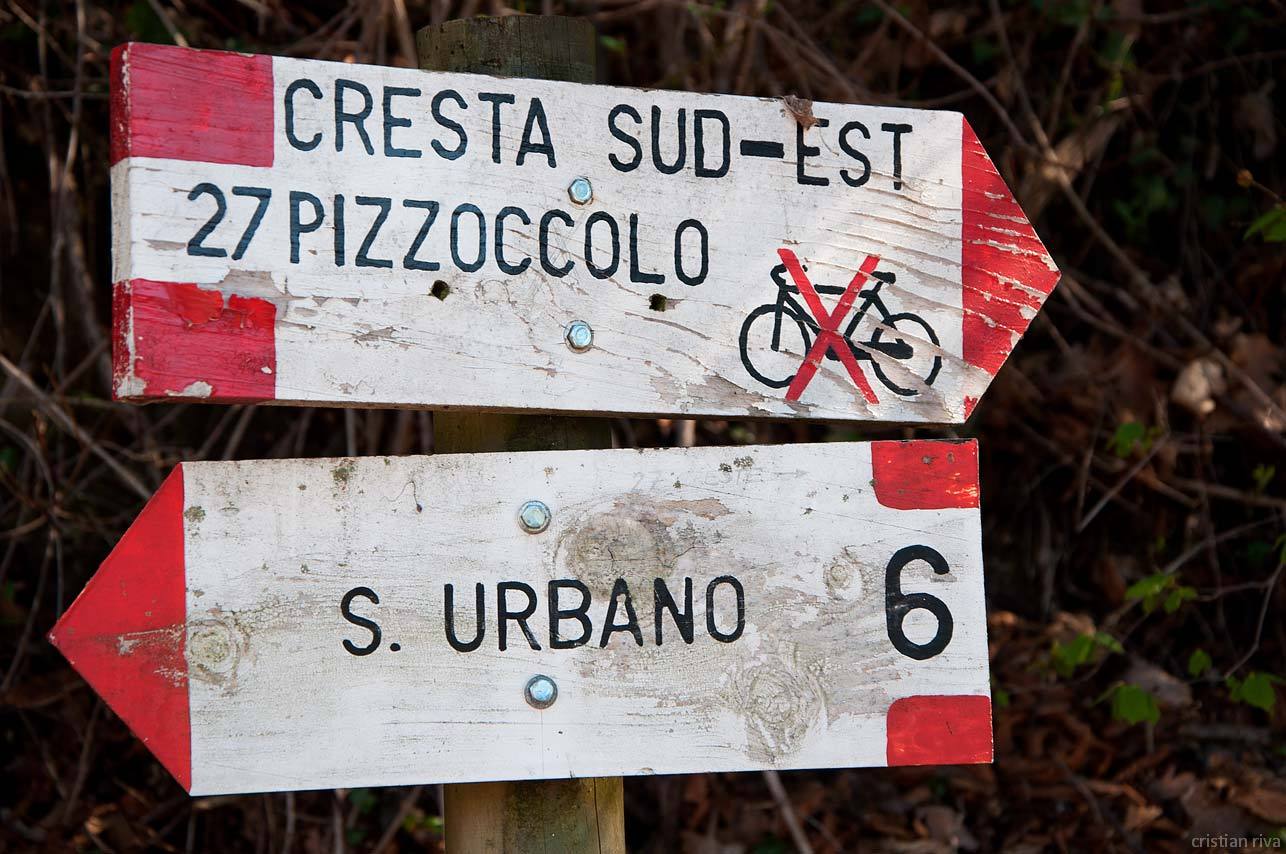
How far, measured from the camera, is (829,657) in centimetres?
119

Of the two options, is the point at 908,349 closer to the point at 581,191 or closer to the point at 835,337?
the point at 835,337

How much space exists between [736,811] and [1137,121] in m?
2.08

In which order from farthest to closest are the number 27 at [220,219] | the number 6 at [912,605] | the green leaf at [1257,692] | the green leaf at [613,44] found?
the green leaf at [613,44], the green leaf at [1257,692], the number 6 at [912,605], the number 27 at [220,219]

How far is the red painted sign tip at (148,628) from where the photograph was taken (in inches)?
44.1

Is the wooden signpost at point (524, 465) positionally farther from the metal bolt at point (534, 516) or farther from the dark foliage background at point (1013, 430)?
the dark foliage background at point (1013, 430)

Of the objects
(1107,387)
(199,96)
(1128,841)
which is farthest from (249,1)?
(1128,841)

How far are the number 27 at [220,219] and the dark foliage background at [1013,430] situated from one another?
125 cm

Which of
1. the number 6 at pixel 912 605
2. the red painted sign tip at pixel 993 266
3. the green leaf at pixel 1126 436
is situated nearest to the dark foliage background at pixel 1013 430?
the green leaf at pixel 1126 436

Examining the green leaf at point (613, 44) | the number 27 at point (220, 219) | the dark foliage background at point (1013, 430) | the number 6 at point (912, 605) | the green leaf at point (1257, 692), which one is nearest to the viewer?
the number 27 at point (220, 219)

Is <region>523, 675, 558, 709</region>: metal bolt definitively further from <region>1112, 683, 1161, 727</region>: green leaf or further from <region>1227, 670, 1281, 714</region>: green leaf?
<region>1227, 670, 1281, 714</region>: green leaf

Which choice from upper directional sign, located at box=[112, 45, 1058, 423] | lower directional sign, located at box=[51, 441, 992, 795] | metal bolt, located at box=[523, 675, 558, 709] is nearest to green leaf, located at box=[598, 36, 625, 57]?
upper directional sign, located at box=[112, 45, 1058, 423]

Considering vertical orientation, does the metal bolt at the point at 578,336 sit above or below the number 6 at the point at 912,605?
above

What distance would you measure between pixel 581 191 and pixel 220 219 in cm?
36

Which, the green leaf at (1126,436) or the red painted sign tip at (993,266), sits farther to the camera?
the green leaf at (1126,436)
